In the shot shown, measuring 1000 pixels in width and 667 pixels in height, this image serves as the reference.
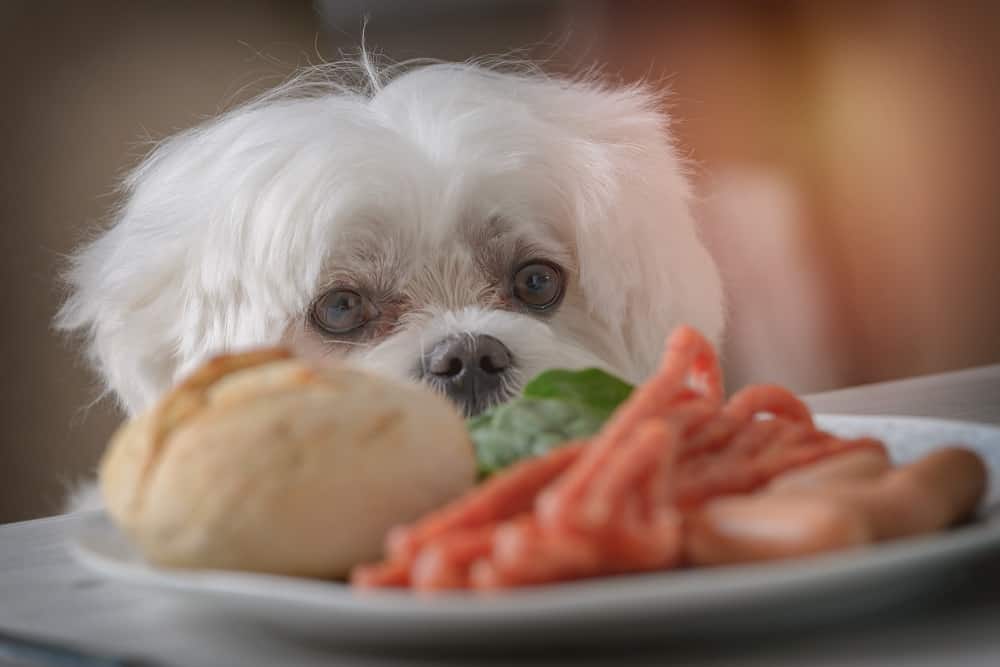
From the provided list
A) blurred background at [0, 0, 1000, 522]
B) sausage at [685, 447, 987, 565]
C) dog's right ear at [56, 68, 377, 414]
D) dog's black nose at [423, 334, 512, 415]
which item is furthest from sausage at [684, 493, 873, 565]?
blurred background at [0, 0, 1000, 522]

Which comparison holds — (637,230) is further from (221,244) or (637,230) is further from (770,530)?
(770,530)

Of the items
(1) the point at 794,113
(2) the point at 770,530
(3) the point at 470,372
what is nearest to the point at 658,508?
(2) the point at 770,530

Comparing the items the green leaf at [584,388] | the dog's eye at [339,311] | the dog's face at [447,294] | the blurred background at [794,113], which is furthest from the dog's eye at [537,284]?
the blurred background at [794,113]

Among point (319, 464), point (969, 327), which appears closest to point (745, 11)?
point (969, 327)

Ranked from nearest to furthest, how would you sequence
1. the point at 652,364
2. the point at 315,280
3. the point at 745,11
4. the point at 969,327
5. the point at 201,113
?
the point at 315,280 → the point at 652,364 → the point at 201,113 → the point at 969,327 → the point at 745,11

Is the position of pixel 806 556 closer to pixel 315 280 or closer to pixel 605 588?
pixel 605 588

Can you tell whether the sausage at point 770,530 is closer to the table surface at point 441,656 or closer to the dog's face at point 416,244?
the table surface at point 441,656
